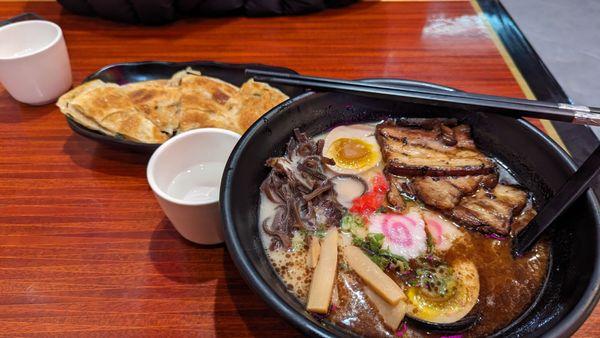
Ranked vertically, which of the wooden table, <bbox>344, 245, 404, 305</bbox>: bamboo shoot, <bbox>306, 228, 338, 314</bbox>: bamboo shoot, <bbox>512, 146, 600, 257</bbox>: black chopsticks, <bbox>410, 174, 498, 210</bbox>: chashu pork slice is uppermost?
<bbox>512, 146, 600, 257</bbox>: black chopsticks

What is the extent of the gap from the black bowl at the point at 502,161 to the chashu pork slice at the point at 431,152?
8 cm

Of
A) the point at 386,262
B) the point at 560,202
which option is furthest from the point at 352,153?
the point at 560,202

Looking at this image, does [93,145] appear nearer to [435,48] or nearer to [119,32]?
[119,32]

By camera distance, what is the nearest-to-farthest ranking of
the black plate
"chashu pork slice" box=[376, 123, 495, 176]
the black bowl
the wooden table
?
the black bowl, the wooden table, "chashu pork slice" box=[376, 123, 495, 176], the black plate

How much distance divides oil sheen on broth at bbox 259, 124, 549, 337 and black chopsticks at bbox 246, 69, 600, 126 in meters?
0.33

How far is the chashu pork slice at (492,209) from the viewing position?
147 cm

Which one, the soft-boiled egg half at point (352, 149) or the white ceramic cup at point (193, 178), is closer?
the white ceramic cup at point (193, 178)

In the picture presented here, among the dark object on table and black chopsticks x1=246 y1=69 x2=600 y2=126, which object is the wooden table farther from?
black chopsticks x1=246 y1=69 x2=600 y2=126

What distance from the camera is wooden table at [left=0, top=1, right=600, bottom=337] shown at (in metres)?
1.45

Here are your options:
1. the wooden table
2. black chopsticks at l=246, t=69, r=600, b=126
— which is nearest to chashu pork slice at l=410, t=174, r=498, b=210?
black chopsticks at l=246, t=69, r=600, b=126

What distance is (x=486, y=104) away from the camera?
1.32 meters

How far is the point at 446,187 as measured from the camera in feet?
5.17

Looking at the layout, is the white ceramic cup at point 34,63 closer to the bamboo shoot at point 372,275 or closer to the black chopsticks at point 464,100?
the black chopsticks at point 464,100

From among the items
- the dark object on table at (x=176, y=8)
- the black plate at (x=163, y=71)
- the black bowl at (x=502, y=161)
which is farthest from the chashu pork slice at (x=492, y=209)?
the dark object on table at (x=176, y=8)
